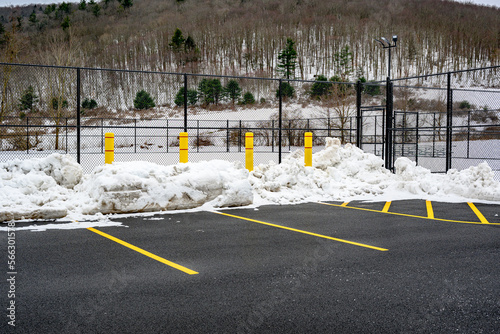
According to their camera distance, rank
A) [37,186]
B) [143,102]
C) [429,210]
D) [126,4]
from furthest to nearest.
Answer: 1. [126,4]
2. [143,102]
3. [429,210]
4. [37,186]

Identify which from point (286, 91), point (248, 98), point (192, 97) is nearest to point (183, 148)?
point (192, 97)

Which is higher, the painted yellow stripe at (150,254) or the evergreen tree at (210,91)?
the evergreen tree at (210,91)

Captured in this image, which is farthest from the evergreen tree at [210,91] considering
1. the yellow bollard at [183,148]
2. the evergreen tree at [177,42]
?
the evergreen tree at [177,42]

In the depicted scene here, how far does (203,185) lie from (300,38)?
61.1m

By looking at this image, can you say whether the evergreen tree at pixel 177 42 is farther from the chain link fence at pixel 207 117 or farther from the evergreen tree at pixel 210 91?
the evergreen tree at pixel 210 91

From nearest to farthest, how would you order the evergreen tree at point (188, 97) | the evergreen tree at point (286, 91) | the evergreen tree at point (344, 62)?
the evergreen tree at point (188, 97), the evergreen tree at point (286, 91), the evergreen tree at point (344, 62)

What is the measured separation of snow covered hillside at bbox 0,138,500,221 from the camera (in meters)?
7.43

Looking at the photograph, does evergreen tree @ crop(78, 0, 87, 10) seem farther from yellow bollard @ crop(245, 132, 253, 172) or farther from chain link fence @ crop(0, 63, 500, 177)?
yellow bollard @ crop(245, 132, 253, 172)

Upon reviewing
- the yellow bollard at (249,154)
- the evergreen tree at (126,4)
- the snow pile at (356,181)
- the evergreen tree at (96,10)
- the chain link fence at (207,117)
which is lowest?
the snow pile at (356,181)

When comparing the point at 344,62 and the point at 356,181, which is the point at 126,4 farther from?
the point at 356,181

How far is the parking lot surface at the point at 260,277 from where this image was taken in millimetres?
2928

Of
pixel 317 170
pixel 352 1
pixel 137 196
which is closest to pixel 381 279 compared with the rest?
pixel 137 196

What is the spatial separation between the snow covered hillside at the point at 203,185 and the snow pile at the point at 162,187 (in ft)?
0.06

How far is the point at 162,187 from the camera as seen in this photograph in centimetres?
801
